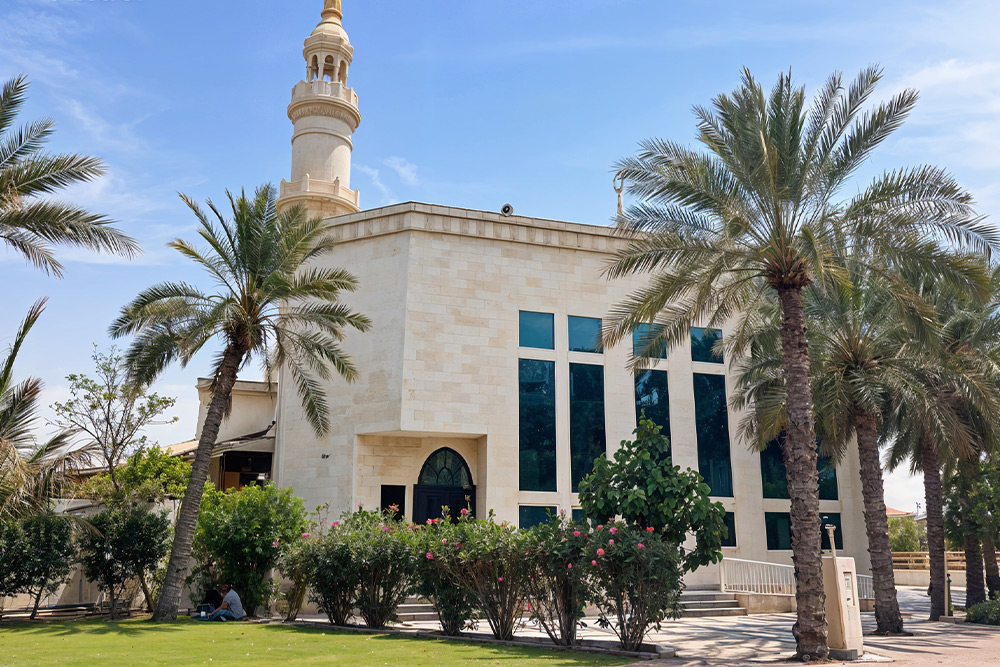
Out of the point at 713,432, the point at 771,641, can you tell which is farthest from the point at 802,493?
the point at 713,432

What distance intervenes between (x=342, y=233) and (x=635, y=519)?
571 inches

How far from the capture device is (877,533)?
696 inches

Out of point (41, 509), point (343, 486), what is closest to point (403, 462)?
point (343, 486)

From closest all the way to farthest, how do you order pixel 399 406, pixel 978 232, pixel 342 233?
1. pixel 978 232
2. pixel 399 406
3. pixel 342 233

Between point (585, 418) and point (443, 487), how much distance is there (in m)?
4.80

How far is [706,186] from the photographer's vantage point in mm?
14406

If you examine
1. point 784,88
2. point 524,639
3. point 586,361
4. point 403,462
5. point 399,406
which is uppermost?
point 784,88

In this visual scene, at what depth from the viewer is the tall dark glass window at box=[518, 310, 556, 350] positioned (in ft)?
80.3

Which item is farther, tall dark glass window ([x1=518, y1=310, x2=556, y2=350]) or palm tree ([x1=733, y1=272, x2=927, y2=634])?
tall dark glass window ([x1=518, y1=310, x2=556, y2=350])

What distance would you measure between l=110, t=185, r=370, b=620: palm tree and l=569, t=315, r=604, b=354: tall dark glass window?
7.84 metres

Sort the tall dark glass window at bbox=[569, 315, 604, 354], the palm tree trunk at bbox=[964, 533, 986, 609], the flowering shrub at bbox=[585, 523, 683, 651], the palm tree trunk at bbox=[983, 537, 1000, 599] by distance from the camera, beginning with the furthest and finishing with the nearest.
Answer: the tall dark glass window at bbox=[569, 315, 604, 354] → the palm tree trunk at bbox=[983, 537, 1000, 599] → the palm tree trunk at bbox=[964, 533, 986, 609] → the flowering shrub at bbox=[585, 523, 683, 651]

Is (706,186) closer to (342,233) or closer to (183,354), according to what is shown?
(183,354)

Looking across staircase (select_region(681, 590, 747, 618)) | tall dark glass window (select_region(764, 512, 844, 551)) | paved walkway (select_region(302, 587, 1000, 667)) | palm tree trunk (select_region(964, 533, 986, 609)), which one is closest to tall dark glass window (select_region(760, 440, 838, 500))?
tall dark glass window (select_region(764, 512, 844, 551))

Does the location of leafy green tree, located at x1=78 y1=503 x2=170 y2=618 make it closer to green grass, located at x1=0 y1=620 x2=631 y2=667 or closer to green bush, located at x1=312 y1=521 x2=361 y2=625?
green grass, located at x1=0 y1=620 x2=631 y2=667
